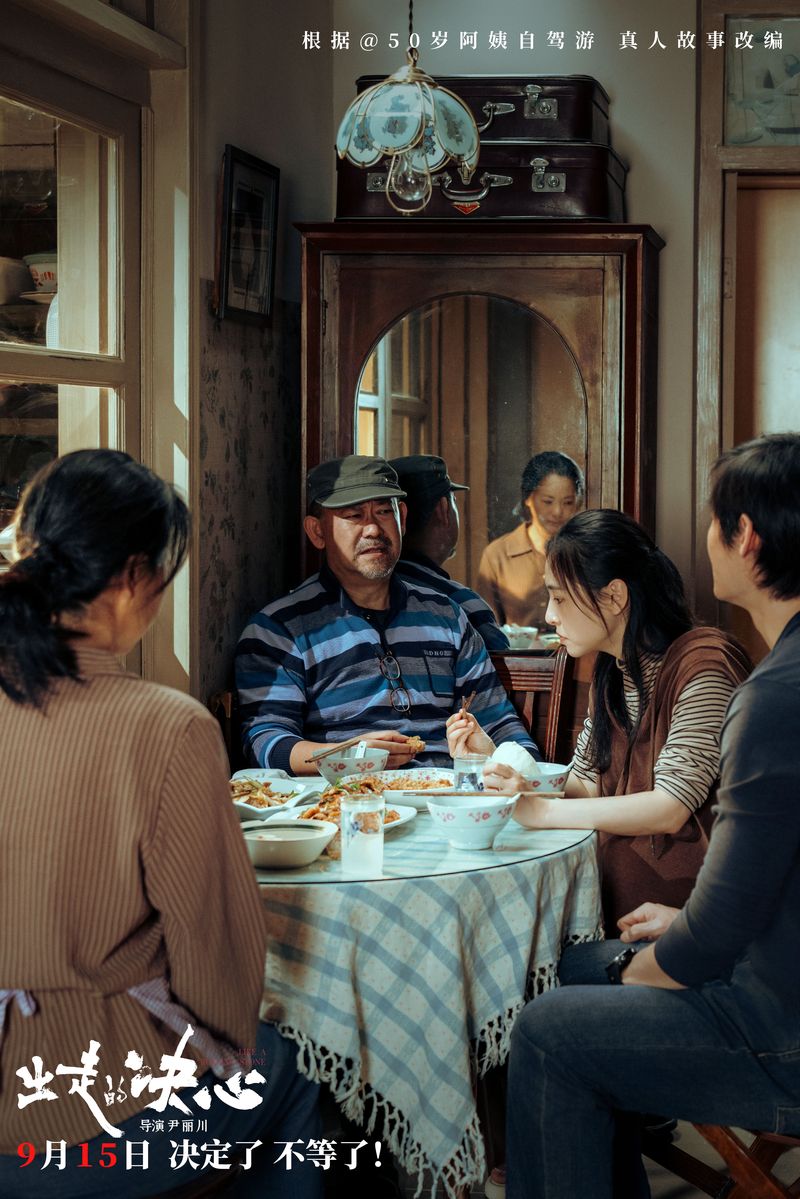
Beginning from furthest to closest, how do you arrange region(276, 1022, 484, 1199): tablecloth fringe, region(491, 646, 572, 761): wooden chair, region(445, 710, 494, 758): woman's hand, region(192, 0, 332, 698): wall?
region(491, 646, 572, 761): wooden chair, region(192, 0, 332, 698): wall, region(445, 710, 494, 758): woman's hand, region(276, 1022, 484, 1199): tablecloth fringe

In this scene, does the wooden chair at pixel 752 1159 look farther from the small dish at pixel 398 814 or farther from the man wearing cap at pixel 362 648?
the man wearing cap at pixel 362 648

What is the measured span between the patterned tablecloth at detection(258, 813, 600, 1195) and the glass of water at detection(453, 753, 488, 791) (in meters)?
0.28

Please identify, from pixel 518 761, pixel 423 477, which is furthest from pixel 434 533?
pixel 518 761

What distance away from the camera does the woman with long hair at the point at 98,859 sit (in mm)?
1437

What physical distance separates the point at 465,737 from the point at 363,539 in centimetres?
83

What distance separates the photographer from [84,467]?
1.49 meters

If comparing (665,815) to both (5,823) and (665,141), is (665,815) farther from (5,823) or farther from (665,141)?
(665,141)

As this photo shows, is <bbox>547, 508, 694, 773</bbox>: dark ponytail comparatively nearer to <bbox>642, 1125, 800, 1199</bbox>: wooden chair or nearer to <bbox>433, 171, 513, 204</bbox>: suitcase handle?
<bbox>642, 1125, 800, 1199</bbox>: wooden chair

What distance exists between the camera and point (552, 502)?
11.3ft

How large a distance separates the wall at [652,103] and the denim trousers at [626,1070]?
90.7 inches

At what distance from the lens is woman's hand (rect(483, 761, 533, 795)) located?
2.09 m

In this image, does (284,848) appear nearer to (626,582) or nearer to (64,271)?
(626,582)

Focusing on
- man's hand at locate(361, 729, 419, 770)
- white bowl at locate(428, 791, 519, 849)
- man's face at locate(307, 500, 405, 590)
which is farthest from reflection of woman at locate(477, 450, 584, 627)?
white bowl at locate(428, 791, 519, 849)

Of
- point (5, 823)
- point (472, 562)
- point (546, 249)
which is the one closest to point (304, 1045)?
point (5, 823)
